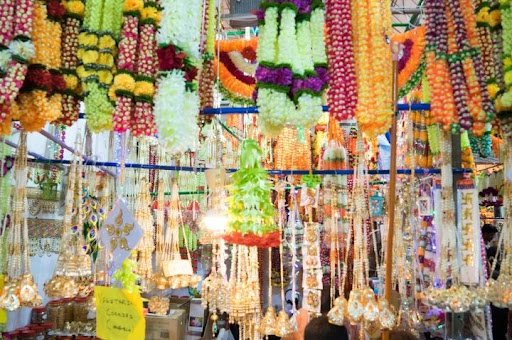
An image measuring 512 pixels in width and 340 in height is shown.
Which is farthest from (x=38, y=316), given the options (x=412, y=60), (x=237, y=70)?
(x=412, y=60)

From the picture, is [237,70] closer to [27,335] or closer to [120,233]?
[120,233]

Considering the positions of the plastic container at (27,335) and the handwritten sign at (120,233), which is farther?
the plastic container at (27,335)

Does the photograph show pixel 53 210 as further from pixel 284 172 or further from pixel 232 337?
pixel 284 172

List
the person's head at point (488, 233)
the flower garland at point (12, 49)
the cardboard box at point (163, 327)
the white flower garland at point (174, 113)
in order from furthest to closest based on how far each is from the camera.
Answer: the person's head at point (488, 233) → the cardboard box at point (163, 327) → the white flower garland at point (174, 113) → the flower garland at point (12, 49)

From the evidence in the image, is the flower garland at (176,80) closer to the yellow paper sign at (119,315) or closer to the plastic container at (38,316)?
the yellow paper sign at (119,315)

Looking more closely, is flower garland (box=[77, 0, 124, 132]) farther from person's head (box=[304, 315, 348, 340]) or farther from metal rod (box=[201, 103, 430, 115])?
person's head (box=[304, 315, 348, 340])

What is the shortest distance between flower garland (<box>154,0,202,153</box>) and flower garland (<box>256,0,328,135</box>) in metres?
0.31

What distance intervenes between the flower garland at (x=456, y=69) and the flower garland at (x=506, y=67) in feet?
0.18

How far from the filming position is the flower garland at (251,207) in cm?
233

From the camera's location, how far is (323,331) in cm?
298

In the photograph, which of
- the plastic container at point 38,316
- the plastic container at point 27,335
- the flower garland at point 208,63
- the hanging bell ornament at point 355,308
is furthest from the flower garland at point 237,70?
the plastic container at point 38,316

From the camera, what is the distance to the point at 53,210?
4.52 meters

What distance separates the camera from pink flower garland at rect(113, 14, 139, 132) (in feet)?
→ 6.57

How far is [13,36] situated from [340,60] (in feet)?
4.68
